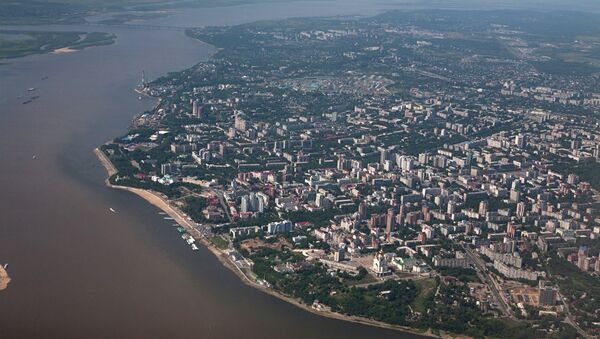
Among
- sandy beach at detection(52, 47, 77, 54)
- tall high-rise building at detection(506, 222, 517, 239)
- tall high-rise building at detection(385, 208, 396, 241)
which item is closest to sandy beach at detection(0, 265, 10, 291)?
tall high-rise building at detection(385, 208, 396, 241)

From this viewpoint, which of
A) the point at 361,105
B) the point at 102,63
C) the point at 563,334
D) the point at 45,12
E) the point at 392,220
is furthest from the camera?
the point at 45,12

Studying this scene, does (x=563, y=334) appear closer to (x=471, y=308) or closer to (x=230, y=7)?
(x=471, y=308)

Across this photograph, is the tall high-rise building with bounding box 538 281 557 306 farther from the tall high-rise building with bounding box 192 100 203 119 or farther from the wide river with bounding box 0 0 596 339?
the tall high-rise building with bounding box 192 100 203 119

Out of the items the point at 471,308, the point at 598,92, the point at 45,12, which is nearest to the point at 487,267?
the point at 471,308

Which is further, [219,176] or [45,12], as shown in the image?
[45,12]

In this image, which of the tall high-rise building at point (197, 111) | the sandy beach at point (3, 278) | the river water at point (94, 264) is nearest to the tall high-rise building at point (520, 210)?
the river water at point (94, 264)

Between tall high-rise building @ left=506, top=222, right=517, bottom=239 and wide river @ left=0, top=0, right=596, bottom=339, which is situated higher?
wide river @ left=0, top=0, right=596, bottom=339
